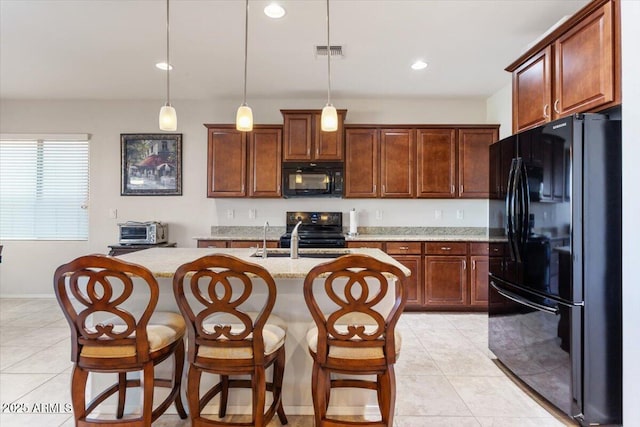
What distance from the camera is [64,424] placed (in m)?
1.94

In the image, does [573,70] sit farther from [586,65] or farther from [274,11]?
[274,11]

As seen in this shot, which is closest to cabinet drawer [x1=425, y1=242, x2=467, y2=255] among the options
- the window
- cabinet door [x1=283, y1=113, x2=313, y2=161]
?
cabinet door [x1=283, y1=113, x2=313, y2=161]

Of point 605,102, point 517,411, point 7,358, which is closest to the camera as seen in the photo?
point 605,102

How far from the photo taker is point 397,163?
4289 millimetres

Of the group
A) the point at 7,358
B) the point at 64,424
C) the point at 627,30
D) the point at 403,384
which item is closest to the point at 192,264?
the point at 64,424

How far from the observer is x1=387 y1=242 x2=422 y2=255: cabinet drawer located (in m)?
4.01

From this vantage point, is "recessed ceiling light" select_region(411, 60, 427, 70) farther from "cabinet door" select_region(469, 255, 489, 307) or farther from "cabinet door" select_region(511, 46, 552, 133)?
"cabinet door" select_region(469, 255, 489, 307)

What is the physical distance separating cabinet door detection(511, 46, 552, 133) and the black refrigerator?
1.31 feet

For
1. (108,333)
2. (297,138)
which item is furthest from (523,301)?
(297,138)

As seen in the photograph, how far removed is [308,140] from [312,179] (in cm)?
49

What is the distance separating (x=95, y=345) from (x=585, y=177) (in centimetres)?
278

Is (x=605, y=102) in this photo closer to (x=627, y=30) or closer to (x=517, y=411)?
(x=627, y=30)

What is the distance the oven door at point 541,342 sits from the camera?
194 centimetres

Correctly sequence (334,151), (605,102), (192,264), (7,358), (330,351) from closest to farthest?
(192,264) → (330,351) → (605,102) → (7,358) → (334,151)
